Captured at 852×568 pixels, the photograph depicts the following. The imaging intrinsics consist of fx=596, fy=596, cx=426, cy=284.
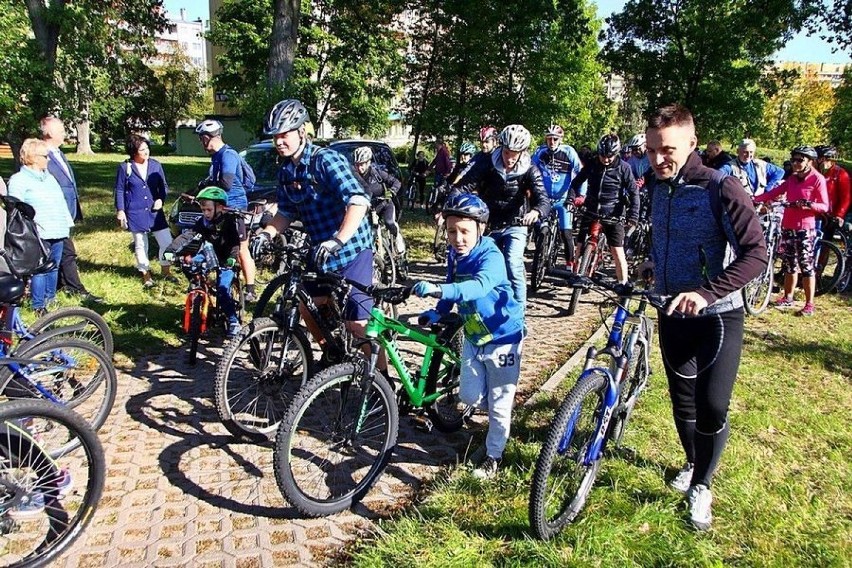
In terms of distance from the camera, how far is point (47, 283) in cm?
662

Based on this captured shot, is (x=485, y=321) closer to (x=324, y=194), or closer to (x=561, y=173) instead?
(x=324, y=194)

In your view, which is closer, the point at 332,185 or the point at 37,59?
the point at 332,185

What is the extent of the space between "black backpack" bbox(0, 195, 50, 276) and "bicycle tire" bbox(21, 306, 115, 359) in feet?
1.29

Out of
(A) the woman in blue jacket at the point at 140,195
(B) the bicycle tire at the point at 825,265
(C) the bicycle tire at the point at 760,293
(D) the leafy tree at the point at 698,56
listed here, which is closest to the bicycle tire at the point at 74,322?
(A) the woman in blue jacket at the point at 140,195

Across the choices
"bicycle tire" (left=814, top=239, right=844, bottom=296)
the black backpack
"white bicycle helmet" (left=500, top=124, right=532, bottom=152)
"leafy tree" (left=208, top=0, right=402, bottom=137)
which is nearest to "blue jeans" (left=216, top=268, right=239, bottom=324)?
the black backpack

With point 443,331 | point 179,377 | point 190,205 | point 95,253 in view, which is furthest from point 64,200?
point 443,331

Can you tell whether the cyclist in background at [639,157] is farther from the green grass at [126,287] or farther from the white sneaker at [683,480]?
the white sneaker at [683,480]

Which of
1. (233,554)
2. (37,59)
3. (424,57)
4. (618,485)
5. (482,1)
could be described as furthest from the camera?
(424,57)

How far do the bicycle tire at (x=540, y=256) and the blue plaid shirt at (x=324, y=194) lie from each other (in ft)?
14.5

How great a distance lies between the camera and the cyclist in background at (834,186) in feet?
29.2

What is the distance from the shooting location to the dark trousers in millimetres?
7305

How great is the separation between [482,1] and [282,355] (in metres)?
20.1

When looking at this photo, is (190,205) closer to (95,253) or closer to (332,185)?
(95,253)

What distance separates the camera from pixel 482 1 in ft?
69.5
